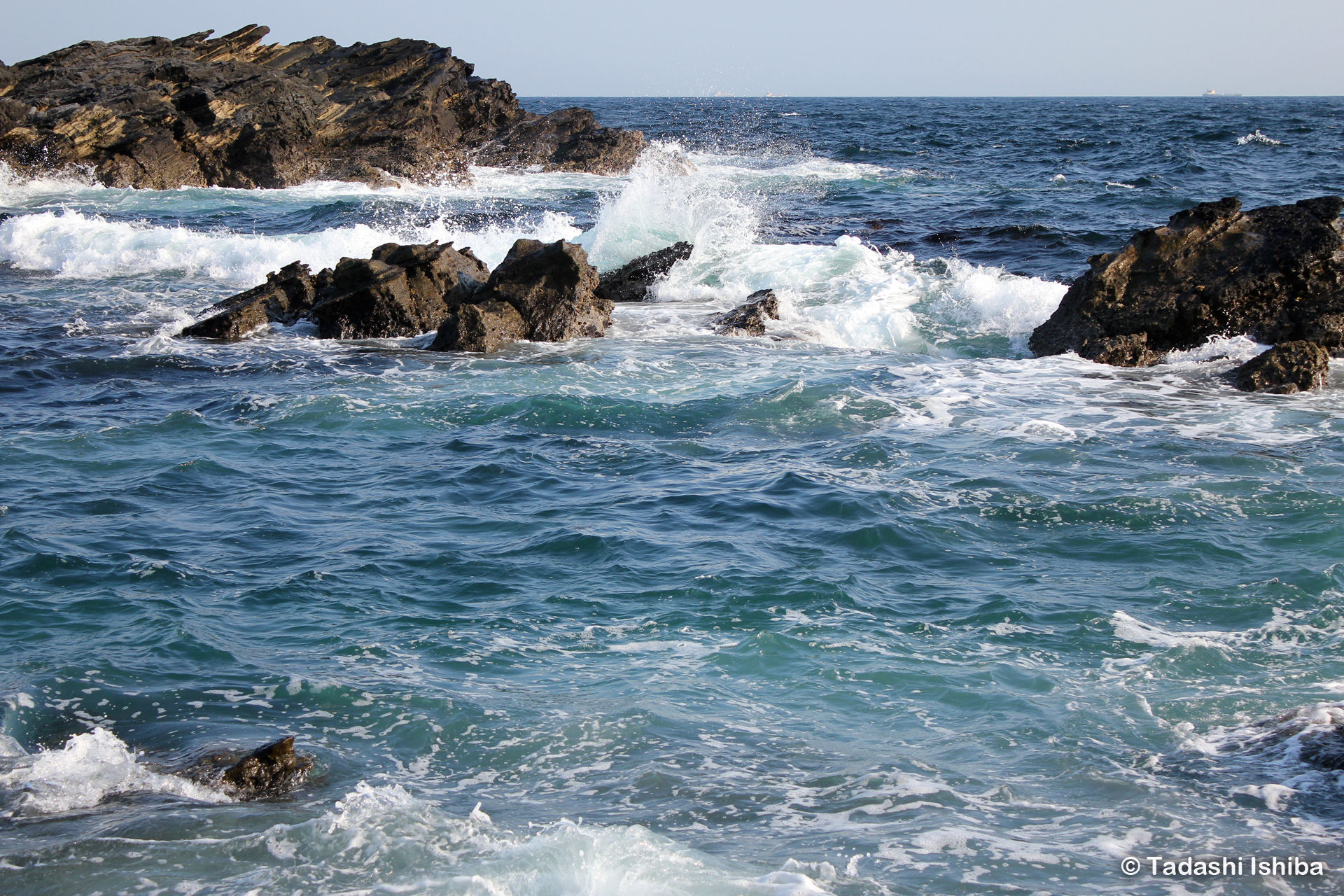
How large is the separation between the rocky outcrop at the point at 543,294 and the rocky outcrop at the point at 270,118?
845 inches

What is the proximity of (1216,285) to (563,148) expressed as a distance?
3152 cm

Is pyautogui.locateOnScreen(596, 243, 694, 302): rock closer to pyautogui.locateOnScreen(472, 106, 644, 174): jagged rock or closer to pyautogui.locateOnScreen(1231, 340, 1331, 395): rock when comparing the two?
pyautogui.locateOnScreen(1231, 340, 1331, 395): rock

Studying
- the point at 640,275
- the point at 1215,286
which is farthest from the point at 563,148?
the point at 1215,286

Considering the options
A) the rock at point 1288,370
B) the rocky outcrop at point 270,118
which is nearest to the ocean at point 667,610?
the rock at point 1288,370

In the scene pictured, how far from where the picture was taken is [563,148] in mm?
39656

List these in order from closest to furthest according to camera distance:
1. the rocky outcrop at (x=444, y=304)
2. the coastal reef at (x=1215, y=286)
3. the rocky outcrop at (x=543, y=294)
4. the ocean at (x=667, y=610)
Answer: the ocean at (x=667, y=610) → the coastal reef at (x=1215, y=286) → the rocky outcrop at (x=444, y=304) → the rocky outcrop at (x=543, y=294)

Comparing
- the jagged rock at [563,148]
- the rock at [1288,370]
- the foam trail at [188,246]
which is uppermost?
the jagged rock at [563,148]

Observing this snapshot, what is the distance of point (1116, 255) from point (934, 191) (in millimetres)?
17267

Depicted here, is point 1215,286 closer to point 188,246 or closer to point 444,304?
point 444,304

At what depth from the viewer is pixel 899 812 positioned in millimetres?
4332

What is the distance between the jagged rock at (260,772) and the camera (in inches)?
176

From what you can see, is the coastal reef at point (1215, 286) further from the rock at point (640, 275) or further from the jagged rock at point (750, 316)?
the rock at point (640, 275)

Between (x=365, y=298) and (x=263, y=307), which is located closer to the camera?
(x=365, y=298)

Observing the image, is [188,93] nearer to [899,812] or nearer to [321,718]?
→ [321,718]
